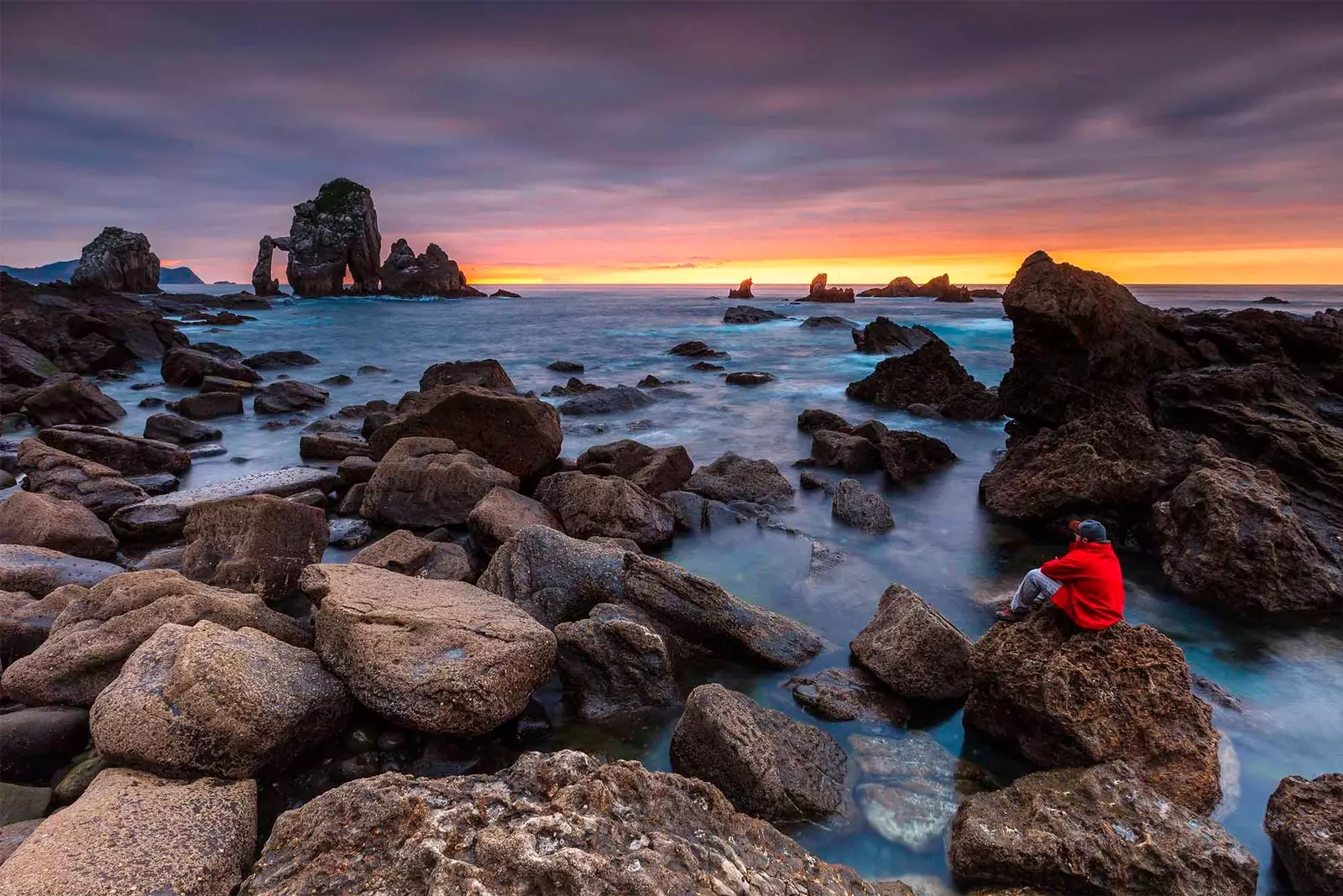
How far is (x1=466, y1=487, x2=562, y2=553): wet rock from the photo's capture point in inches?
348

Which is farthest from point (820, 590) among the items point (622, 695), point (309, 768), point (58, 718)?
point (58, 718)

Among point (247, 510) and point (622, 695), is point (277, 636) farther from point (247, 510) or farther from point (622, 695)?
point (622, 695)

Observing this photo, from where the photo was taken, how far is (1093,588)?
552 centimetres

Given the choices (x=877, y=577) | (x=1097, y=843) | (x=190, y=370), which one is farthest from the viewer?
(x=190, y=370)

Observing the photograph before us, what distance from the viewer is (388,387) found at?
1046 inches

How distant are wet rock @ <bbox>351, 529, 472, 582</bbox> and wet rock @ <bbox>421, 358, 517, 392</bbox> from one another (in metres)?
12.1

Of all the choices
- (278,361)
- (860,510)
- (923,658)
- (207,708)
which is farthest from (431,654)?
(278,361)

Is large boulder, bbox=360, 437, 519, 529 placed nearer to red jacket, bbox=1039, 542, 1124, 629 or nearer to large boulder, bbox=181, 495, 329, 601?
large boulder, bbox=181, 495, 329, 601

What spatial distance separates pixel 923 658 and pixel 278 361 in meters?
32.7

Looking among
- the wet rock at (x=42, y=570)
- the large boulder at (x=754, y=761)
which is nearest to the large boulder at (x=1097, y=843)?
the large boulder at (x=754, y=761)

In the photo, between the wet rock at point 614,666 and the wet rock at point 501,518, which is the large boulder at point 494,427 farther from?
the wet rock at point 614,666

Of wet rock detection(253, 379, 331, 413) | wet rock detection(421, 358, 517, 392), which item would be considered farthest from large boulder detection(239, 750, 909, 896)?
wet rock detection(253, 379, 331, 413)

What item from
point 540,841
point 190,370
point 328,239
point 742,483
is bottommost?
point 742,483

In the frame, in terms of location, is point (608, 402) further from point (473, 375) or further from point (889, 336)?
point (889, 336)
